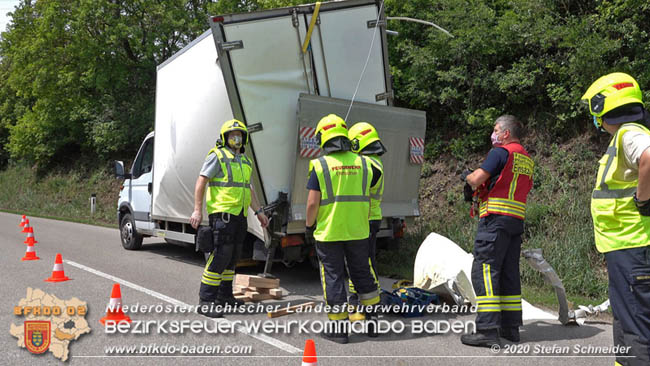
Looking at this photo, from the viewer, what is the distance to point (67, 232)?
1355cm

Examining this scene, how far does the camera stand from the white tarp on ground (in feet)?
17.6

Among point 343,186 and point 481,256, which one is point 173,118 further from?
point 481,256

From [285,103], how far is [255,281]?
215 centimetres

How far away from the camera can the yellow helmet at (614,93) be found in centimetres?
316

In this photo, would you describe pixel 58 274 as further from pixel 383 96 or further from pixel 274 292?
pixel 383 96

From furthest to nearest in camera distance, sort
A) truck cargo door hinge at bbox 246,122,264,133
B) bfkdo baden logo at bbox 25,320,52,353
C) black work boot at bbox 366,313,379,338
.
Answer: truck cargo door hinge at bbox 246,122,264,133, black work boot at bbox 366,313,379,338, bfkdo baden logo at bbox 25,320,52,353

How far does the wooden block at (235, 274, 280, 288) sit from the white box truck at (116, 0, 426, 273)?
0.37 metres

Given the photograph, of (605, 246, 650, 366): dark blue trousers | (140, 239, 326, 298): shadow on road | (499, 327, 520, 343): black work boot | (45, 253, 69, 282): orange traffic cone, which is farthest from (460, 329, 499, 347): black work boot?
(45, 253, 69, 282): orange traffic cone

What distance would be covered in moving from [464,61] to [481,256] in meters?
8.05

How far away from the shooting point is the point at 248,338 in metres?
4.55

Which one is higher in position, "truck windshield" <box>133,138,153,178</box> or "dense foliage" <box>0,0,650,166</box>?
"dense foliage" <box>0,0,650,166</box>

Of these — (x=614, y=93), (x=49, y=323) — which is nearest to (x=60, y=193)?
(x=49, y=323)

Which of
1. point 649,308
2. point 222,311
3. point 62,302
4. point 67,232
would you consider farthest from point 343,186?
point 67,232

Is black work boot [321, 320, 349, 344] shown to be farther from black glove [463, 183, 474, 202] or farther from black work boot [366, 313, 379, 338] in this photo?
black glove [463, 183, 474, 202]
